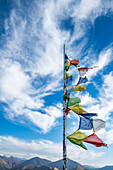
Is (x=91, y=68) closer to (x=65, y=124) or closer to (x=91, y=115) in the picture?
(x=91, y=115)

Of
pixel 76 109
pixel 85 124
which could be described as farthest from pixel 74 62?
pixel 85 124

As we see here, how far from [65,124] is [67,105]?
7.62ft

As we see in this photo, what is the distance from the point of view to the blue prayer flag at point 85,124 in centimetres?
1672

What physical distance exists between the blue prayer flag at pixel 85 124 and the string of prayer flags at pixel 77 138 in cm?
73

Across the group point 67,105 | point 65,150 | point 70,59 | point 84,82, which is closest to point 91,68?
point 84,82

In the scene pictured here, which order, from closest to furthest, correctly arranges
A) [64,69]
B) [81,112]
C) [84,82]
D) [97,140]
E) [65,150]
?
[65,150] → [97,140] → [81,112] → [84,82] → [64,69]

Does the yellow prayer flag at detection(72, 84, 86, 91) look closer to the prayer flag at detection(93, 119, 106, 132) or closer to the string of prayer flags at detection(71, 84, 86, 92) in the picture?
the string of prayer flags at detection(71, 84, 86, 92)

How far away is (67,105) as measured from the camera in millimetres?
17500

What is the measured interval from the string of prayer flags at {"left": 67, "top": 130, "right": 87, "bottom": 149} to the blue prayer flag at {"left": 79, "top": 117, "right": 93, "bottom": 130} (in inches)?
28.9

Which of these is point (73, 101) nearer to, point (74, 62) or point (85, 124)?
point (85, 124)

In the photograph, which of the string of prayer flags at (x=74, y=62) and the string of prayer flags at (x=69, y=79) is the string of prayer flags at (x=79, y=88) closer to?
the string of prayer flags at (x=69, y=79)

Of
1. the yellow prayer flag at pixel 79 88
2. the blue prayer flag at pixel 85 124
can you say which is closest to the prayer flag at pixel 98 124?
the blue prayer flag at pixel 85 124

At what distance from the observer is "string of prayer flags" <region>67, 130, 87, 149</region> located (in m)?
15.8

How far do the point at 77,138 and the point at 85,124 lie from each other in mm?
1920
